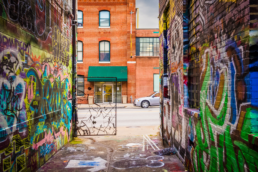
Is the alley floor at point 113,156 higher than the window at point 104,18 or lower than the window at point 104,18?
lower

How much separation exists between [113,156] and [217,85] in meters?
3.83

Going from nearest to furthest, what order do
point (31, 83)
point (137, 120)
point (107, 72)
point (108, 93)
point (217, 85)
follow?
1. point (217, 85)
2. point (31, 83)
3. point (137, 120)
4. point (107, 72)
5. point (108, 93)

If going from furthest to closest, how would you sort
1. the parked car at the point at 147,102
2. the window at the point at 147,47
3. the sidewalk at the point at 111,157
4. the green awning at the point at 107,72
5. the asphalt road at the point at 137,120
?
the window at the point at 147,47, the green awning at the point at 107,72, the parked car at the point at 147,102, the asphalt road at the point at 137,120, the sidewalk at the point at 111,157

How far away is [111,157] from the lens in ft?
19.9

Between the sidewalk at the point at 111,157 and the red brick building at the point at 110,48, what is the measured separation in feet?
46.7

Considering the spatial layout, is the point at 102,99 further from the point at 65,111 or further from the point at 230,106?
the point at 230,106

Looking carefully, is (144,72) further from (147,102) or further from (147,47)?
(147,102)

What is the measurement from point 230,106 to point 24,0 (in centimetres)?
421

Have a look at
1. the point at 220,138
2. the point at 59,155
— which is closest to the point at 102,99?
the point at 59,155

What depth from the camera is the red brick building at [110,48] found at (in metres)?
22.3

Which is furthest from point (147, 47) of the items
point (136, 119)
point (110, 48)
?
point (136, 119)

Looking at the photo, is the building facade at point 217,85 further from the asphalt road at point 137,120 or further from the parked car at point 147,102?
the parked car at point 147,102

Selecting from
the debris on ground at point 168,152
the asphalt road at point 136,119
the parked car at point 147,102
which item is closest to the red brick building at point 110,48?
the parked car at point 147,102

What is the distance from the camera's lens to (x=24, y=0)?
174 inches
